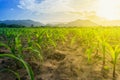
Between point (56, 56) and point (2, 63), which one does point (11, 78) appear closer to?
point (2, 63)

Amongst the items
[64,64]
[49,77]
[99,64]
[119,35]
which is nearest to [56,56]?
[64,64]

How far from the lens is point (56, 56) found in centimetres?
448

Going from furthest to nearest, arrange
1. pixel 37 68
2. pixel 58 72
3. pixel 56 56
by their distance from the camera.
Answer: pixel 56 56
pixel 37 68
pixel 58 72

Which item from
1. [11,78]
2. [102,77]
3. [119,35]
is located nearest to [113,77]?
[102,77]

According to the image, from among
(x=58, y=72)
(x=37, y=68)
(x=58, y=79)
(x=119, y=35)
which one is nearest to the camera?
(x=58, y=79)

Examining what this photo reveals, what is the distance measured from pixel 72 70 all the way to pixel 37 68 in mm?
612

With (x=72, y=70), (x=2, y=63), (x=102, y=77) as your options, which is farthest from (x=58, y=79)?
(x=2, y=63)

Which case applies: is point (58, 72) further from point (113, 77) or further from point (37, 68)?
point (113, 77)

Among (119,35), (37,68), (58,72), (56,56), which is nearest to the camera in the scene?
(58,72)

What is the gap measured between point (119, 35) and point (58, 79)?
26.8ft

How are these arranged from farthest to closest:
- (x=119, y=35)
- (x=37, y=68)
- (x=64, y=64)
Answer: (x=119, y=35) < (x=64, y=64) < (x=37, y=68)

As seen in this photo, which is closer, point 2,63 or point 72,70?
point 72,70

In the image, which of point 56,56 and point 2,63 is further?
point 56,56

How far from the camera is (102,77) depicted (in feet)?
9.57
